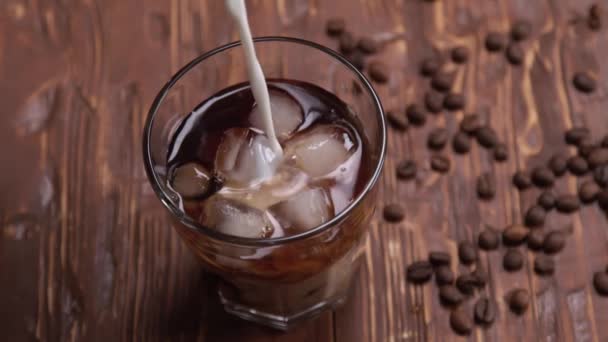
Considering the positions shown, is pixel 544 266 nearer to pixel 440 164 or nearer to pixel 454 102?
pixel 440 164

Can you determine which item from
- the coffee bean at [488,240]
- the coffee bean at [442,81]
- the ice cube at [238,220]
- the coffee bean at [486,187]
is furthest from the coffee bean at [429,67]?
the ice cube at [238,220]

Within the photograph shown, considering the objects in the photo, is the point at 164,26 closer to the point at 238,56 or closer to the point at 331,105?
the point at 238,56

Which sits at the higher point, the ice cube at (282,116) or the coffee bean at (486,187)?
the ice cube at (282,116)

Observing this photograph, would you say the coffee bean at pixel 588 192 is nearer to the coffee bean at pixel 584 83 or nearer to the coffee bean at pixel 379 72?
the coffee bean at pixel 584 83

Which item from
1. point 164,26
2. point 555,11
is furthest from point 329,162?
point 555,11

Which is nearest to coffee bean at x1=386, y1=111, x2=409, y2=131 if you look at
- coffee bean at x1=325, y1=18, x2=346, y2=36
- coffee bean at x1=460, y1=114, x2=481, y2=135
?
coffee bean at x1=460, y1=114, x2=481, y2=135

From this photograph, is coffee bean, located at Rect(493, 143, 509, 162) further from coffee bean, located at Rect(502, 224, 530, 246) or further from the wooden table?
coffee bean, located at Rect(502, 224, 530, 246)
